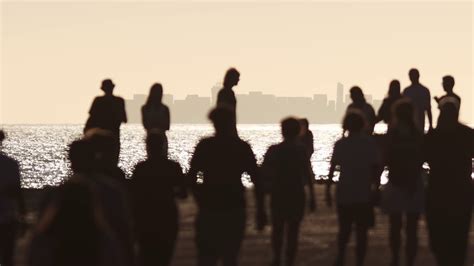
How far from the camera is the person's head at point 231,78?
18.0 m

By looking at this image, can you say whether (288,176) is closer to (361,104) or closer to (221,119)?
(221,119)

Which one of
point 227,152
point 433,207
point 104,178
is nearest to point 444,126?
point 433,207

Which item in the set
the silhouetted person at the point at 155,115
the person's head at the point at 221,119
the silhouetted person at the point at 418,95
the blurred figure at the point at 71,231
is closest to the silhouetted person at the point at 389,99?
the silhouetted person at the point at 418,95

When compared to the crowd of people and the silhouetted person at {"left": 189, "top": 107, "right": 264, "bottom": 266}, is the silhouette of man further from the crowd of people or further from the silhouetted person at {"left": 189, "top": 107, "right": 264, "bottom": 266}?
the silhouetted person at {"left": 189, "top": 107, "right": 264, "bottom": 266}

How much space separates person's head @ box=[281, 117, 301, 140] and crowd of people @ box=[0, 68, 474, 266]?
13mm

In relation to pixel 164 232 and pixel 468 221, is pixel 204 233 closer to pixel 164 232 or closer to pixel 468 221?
pixel 164 232

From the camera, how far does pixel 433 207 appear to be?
13.4 metres

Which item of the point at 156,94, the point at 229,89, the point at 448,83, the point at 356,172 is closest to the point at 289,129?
the point at 356,172

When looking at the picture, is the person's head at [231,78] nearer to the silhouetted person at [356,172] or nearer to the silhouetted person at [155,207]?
the silhouetted person at [356,172]

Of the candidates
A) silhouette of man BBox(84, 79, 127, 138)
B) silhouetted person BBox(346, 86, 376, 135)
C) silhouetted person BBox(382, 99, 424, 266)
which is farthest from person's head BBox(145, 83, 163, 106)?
silhouetted person BBox(382, 99, 424, 266)

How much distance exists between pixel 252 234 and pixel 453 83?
439 centimetres

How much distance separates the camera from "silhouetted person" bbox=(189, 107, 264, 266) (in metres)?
11.2

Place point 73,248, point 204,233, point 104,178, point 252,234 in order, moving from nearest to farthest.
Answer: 1. point 73,248
2. point 104,178
3. point 204,233
4. point 252,234

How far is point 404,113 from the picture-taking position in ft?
45.8
